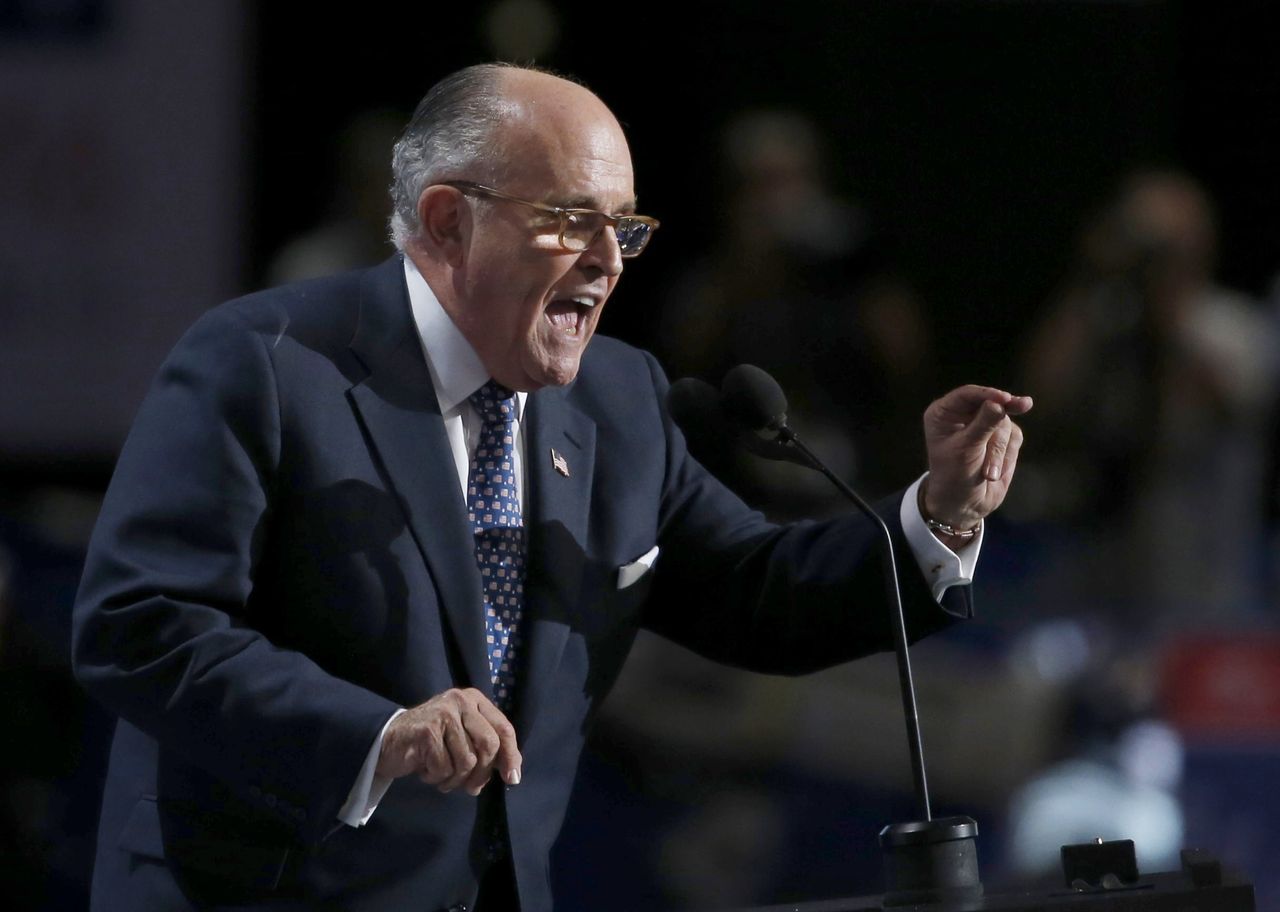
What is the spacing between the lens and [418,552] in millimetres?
2535

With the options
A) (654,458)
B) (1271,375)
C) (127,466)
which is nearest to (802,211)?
(1271,375)

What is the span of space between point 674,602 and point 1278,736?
2788 millimetres

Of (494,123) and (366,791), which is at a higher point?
(494,123)

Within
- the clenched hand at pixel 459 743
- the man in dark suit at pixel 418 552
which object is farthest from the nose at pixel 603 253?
the clenched hand at pixel 459 743

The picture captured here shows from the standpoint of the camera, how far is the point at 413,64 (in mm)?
6836

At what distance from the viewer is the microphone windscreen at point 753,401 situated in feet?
8.21

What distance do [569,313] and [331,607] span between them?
19.9 inches

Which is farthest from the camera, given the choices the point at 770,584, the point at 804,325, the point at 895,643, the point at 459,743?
the point at 804,325

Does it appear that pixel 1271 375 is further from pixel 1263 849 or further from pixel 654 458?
pixel 654 458

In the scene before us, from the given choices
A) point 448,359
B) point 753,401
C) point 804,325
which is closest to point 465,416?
point 448,359

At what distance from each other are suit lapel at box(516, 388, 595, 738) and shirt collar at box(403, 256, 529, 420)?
0.13 m

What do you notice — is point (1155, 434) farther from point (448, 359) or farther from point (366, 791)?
point (366, 791)

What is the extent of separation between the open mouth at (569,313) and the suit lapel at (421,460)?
0.18 meters

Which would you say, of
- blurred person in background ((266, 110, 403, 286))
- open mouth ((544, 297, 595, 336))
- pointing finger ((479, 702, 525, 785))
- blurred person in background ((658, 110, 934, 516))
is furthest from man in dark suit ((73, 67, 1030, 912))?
blurred person in background ((266, 110, 403, 286))
